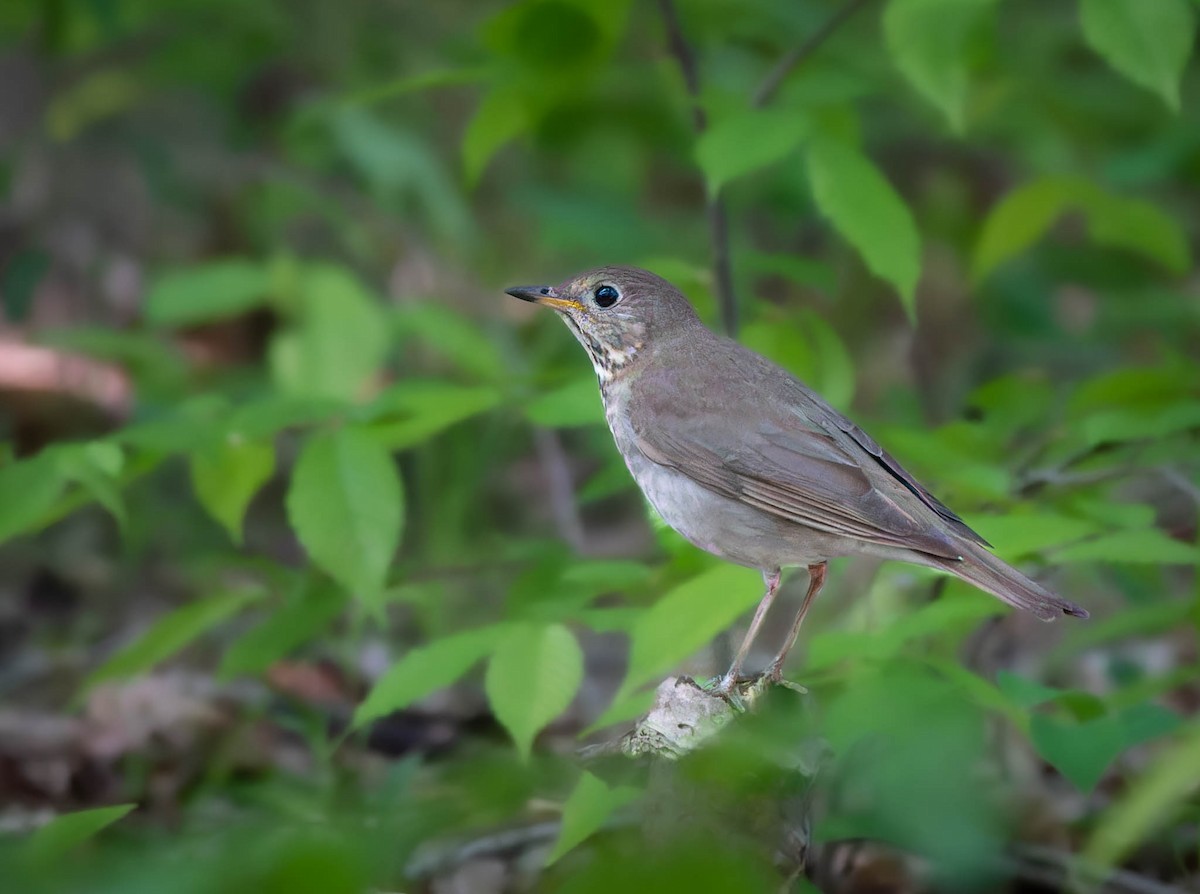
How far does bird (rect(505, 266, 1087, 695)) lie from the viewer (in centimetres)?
291

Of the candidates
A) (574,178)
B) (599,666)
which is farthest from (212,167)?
(599,666)

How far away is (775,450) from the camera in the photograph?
3.12m

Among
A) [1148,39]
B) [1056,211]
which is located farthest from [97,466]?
[1056,211]

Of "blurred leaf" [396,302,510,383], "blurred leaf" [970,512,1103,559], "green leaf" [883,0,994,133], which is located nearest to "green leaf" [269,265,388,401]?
"blurred leaf" [396,302,510,383]

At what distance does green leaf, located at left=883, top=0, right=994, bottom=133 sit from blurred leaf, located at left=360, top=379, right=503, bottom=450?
1460 millimetres

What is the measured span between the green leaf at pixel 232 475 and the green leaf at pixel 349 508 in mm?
283

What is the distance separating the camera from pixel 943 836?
1824 mm

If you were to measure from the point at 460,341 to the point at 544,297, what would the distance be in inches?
32.6

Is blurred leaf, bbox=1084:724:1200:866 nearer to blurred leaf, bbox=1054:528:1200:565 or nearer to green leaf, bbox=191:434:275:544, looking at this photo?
blurred leaf, bbox=1054:528:1200:565

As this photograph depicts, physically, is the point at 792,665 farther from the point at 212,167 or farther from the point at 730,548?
the point at 212,167

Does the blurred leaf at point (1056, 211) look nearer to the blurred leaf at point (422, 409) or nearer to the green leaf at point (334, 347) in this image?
the blurred leaf at point (422, 409)

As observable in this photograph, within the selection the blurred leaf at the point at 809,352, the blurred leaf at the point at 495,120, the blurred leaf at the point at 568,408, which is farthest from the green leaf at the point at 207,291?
the blurred leaf at the point at 809,352

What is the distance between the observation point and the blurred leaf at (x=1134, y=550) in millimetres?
2850

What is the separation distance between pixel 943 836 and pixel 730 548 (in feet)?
4.20
